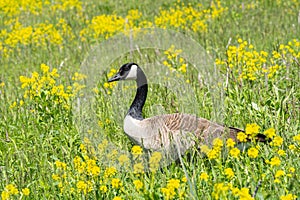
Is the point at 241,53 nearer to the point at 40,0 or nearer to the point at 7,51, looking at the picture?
the point at 7,51

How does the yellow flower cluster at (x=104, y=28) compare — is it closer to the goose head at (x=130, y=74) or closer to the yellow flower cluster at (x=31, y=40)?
the yellow flower cluster at (x=31, y=40)

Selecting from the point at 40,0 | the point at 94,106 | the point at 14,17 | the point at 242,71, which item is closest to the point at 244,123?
the point at 242,71

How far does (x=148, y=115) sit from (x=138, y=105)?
51cm

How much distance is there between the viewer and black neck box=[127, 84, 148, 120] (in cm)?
483

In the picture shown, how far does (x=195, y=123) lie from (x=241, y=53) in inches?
56.5

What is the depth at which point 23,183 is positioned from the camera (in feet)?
12.3

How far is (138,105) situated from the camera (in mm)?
4906

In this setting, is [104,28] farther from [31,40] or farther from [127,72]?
[127,72]

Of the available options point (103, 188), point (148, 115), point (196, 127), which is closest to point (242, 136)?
point (103, 188)

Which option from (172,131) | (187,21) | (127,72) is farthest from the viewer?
(187,21)

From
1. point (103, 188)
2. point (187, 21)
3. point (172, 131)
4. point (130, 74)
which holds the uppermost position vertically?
point (187, 21)

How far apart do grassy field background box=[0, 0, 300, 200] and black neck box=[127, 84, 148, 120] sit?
0.22 metres

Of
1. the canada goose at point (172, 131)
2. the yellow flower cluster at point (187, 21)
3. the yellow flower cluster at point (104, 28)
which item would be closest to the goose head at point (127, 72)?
the canada goose at point (172, 131)

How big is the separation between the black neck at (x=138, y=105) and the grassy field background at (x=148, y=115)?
0.72 feet
